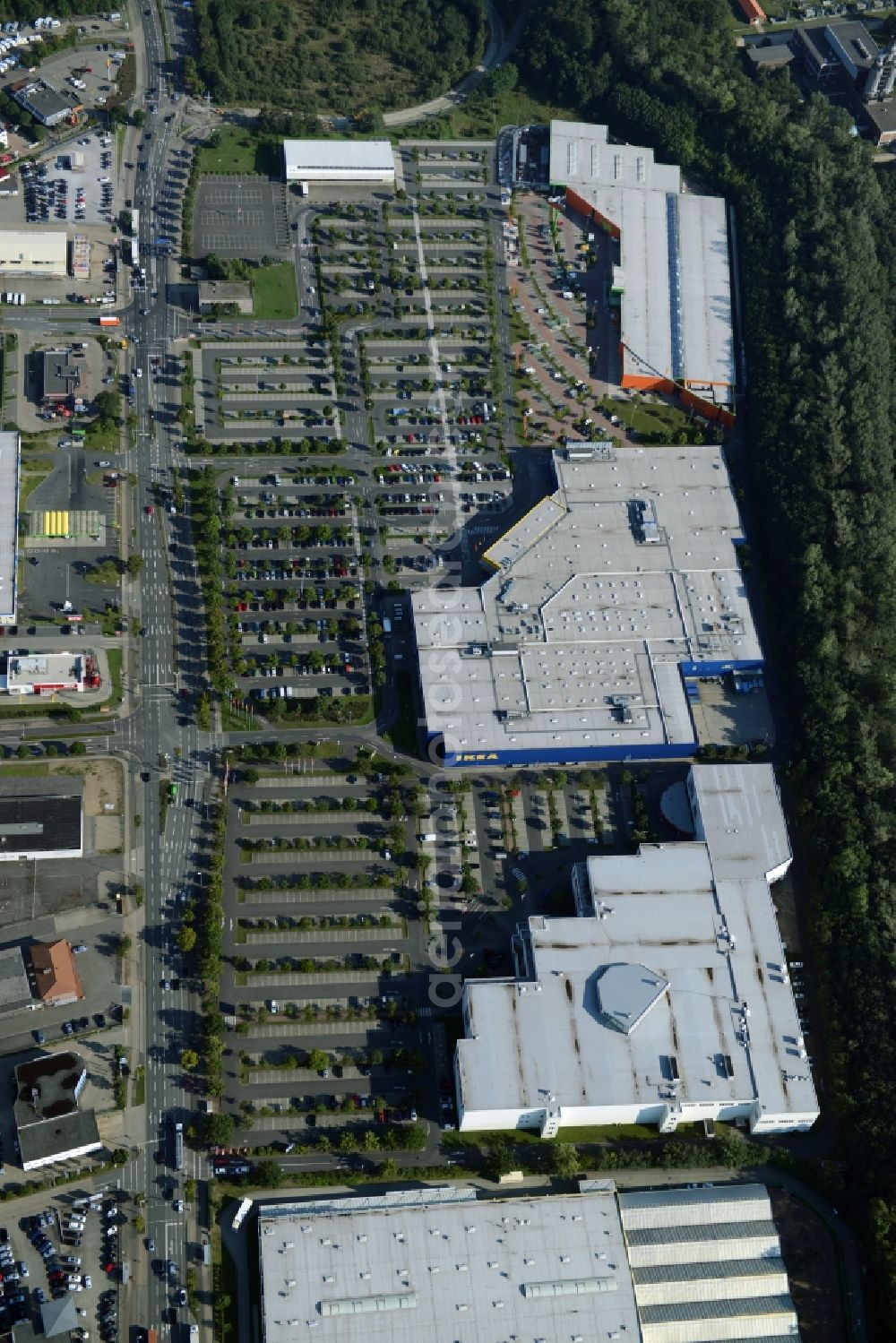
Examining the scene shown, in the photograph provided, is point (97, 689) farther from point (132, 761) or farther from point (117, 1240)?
point (117, 1240)

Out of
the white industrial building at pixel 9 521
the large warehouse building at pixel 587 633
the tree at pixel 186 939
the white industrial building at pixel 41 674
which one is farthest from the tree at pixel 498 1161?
the white industrial building at pixel 9 521

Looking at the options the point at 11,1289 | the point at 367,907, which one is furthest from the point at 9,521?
the point at 11,1289

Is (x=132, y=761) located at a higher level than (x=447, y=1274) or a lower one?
higher

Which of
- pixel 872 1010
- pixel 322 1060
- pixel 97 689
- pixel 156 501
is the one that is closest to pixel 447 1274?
pixel 322 1060

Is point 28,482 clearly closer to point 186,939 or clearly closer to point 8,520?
point 8,520

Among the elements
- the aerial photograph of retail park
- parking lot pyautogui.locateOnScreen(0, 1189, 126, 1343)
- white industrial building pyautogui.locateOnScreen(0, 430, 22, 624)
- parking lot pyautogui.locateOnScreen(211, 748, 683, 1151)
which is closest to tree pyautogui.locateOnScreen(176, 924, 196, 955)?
the aerial photograph of retail park

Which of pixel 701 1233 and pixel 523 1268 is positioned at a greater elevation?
pixel 701 1233
